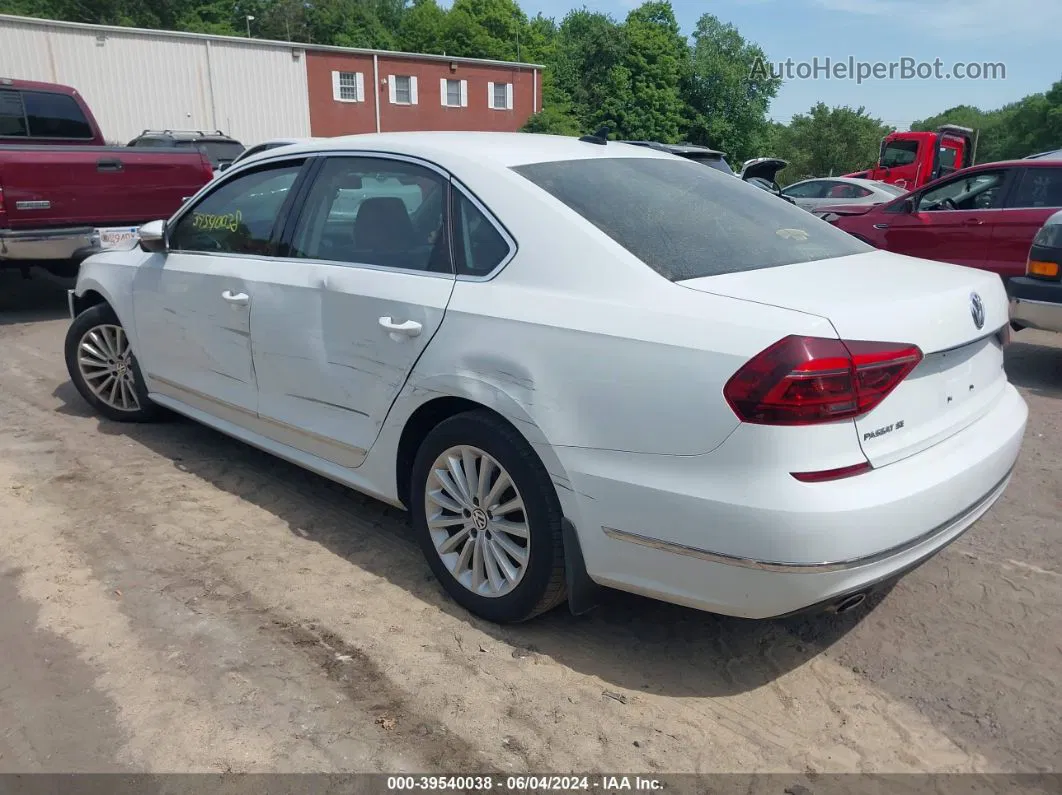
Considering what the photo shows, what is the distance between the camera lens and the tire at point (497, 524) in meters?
2.82

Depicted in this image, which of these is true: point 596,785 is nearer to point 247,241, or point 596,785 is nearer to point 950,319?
point 950,319

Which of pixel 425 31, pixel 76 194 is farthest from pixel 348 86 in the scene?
pixel 76 194

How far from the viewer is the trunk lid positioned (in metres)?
2.44

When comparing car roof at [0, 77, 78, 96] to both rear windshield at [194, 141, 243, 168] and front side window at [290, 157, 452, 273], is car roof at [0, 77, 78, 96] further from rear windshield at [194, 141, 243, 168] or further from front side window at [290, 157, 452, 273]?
front side window at [290, 157, 452, 273]

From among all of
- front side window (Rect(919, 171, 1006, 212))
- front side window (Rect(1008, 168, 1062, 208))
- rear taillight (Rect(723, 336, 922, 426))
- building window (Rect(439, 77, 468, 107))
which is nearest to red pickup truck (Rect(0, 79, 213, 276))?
rear taillight (Rect(723, 336, 922, 426))

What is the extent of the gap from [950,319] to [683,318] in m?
0.87

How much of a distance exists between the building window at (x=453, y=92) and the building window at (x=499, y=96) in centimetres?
134

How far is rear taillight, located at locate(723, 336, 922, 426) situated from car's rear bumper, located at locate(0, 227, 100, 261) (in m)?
7.15

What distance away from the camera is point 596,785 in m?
2.37

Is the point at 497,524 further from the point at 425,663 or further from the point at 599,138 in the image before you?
the point at 599,138

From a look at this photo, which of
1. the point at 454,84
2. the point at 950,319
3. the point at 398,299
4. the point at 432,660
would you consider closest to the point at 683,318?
the point at 950,319

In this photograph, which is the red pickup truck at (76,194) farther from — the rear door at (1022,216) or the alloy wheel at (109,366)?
the rear door at (1022,216)

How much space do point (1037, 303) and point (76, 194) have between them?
8.03 m

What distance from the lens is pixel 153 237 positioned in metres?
4.54
